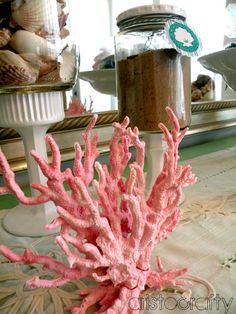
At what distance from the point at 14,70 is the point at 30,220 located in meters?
0.19

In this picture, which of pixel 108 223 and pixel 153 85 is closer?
pixel 108 223

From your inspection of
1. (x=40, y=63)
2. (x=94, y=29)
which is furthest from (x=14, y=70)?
(x=94, y=29)

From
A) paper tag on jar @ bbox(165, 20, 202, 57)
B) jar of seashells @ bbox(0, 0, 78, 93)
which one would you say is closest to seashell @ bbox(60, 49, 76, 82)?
jar of seashells @ bbox(0, 0, 78, 93)

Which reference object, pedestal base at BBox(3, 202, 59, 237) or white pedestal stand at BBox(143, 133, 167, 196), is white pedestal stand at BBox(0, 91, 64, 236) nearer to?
pedestal base at BBox(3, 202, 59, 237)

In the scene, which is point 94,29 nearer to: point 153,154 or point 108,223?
point 153,154

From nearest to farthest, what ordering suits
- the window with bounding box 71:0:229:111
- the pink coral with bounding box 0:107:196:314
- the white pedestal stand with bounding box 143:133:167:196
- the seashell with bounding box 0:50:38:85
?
the pink coral with bounding box 0:107:196:314 → the seashell with bounding box 0:50:38:85 → the white pedestal stand with bounding box 143:133:167:196 → the window with bounding box 71:0:229:111

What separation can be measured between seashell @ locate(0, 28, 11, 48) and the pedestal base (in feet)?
0.67

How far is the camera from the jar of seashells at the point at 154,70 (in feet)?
1.24

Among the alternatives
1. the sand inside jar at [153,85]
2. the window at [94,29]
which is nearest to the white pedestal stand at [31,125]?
the sand inside jar at [153,85]

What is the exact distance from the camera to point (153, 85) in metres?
0.40

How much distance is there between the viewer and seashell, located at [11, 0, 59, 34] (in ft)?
1.04

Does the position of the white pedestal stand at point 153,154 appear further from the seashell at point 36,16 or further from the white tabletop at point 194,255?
the seashell at point 36,16

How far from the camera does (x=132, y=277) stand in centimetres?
21

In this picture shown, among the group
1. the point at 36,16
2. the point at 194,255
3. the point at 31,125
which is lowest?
the point at 194,255
